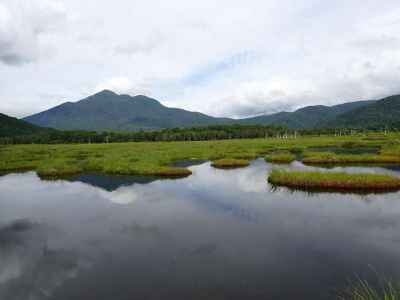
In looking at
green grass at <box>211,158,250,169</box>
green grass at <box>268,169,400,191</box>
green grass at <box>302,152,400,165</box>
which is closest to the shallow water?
green grass at <box>268,169,400,191</box>

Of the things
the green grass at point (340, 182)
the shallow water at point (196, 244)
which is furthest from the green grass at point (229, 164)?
the shallow water at point (196, 244)

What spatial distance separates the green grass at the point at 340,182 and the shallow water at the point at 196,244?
2621mm

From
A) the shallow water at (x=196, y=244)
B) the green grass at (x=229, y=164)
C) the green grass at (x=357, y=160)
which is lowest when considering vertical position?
the shallow water at (x=196, y=244)

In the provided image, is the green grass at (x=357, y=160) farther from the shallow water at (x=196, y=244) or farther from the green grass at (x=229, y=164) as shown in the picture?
the shallow water at (x=196, y=244)

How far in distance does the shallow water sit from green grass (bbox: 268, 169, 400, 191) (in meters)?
2.62

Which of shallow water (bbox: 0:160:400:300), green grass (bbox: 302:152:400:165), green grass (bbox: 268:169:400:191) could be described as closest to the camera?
shallow water (bbox: 0:160:400:300)

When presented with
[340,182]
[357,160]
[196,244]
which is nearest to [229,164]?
[357,160]

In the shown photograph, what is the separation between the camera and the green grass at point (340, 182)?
2738 centimetres

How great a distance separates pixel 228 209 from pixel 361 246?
10.1m

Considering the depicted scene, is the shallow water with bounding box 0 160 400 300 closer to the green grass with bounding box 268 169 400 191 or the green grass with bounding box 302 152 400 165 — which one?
the green grass with bounding box 268 169 400 191

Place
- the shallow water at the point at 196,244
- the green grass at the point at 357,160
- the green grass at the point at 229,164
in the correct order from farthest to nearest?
the green grass at the point at 229,164 < the green grass at the point at 357,160 < the shallow water at the point at 196,244

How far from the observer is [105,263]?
13.9 metres

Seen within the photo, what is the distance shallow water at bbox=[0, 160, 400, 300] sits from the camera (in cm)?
1154

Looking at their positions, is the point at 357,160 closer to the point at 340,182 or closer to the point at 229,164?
the point at 340,182
